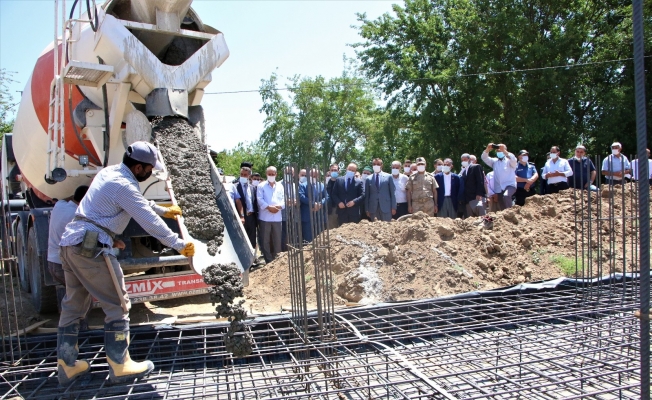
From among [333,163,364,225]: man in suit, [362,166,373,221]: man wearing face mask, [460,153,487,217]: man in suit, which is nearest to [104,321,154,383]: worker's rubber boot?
[333,163,364,225]: man in suit

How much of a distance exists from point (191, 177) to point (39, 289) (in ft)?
9.09

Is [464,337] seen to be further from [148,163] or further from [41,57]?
[41,57]

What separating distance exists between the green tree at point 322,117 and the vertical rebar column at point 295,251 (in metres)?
25.0

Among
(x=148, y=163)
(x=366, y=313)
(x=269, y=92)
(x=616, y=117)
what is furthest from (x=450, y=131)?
(x=148, y=163)

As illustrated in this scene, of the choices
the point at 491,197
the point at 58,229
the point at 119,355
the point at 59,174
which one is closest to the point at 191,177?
the point at 58,229

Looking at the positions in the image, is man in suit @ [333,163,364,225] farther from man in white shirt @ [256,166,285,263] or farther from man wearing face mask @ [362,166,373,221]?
man in white shirt @ [256,166,285,263]

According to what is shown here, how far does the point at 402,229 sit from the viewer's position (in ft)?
27.9

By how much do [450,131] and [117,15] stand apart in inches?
672

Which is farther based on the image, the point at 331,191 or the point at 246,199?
the point at 331,191

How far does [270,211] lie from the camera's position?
967 cm

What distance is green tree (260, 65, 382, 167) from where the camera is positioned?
100 ft

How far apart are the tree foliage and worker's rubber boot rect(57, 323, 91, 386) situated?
1733cm

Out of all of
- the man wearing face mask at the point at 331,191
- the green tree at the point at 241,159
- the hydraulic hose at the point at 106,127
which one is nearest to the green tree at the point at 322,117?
the green tree at the point at 241,159

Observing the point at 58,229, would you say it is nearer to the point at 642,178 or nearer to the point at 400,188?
the point at 642,178
